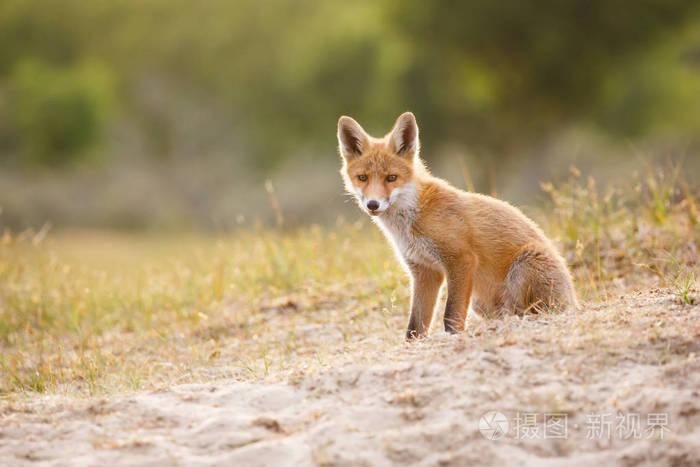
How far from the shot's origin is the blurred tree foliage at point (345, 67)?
69.2ft

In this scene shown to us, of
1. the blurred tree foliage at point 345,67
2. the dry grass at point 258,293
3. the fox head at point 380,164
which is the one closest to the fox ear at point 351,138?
the fox head at point 380,164

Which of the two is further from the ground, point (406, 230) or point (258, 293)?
point (406, 230)

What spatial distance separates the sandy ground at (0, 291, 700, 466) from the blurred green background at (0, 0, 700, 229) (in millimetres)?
13540

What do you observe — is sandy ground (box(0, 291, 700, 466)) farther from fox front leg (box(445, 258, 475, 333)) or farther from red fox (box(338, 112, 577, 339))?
red fox (box(338, 112, 577, 339))

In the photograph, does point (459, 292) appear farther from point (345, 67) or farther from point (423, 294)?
point (345, 67)

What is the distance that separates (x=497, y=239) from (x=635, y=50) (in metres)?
18.8

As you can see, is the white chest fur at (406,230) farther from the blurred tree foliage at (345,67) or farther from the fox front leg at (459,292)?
the blurred tree foliage at (345,67)

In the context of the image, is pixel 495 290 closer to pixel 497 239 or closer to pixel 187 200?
pixel 497 239

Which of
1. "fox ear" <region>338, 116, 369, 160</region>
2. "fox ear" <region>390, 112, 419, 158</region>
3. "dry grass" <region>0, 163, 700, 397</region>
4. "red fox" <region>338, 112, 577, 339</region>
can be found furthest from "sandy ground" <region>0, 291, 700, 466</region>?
"fox ear" <region>338, 116, 369, 160</region>

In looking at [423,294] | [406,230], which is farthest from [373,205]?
[423,294]

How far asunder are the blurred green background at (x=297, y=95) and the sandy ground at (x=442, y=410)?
13.5 meters

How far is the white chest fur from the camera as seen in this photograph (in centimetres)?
506

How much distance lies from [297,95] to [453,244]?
22789 mm

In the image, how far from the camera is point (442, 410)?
341 centimetres
